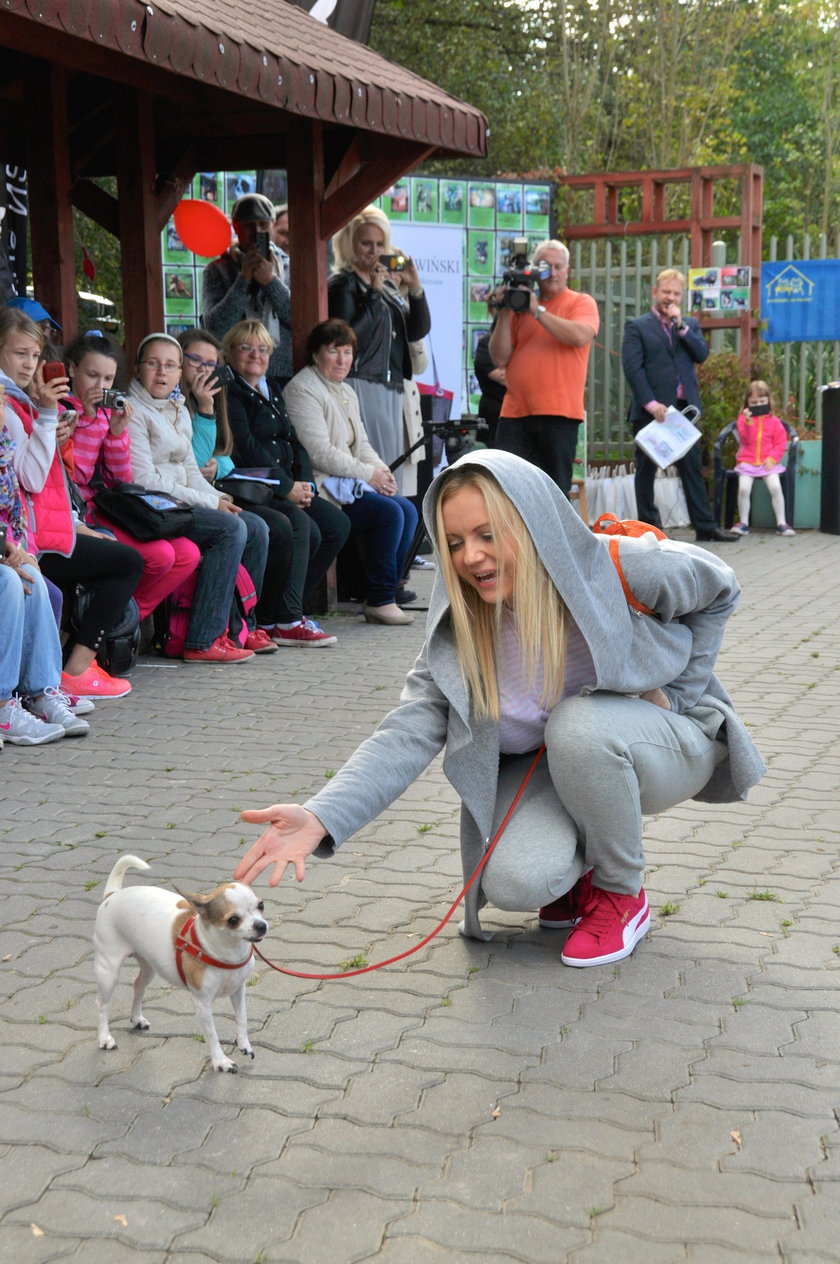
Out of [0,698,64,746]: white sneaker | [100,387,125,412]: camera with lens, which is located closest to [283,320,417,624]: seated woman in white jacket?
[100,387,125,412]: camera with lens

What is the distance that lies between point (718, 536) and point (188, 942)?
11.4 meters

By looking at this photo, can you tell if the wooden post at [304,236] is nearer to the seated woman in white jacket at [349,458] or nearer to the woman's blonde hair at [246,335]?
the seated woman in white jacket at [349,458]

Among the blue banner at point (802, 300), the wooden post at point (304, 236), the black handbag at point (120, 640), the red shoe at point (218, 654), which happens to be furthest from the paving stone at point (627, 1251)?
the blue banner at point (802, 300)

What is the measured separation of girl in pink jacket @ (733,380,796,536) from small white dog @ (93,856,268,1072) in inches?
462

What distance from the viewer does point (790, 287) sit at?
15.7 metres

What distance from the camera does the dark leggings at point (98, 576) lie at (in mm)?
7164

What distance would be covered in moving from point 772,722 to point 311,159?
522cm

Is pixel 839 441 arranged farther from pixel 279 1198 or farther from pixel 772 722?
pixel 279 1198

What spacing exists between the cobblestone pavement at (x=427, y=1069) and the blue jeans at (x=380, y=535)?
412cm

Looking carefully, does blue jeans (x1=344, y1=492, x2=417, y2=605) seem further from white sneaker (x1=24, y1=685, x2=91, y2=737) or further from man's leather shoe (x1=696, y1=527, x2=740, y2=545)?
man's leather shoe (x1=696, y1=527, x2=740, y2=545)

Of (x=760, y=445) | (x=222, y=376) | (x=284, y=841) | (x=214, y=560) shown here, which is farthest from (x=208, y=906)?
(x=760, y=445)

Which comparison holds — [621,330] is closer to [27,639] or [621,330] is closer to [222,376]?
[222,376]

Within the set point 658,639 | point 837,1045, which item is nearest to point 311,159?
point 658,639

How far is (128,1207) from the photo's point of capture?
2744mm
